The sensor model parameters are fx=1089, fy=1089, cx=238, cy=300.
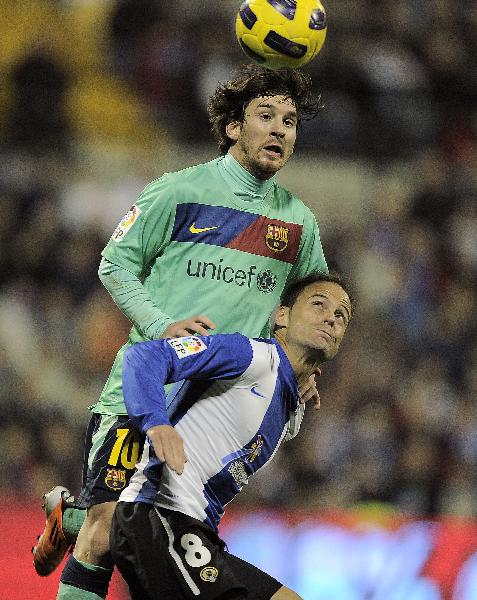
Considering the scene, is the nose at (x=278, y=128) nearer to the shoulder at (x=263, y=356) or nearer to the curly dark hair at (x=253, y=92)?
the curly dark hair at (x=253, y=92)

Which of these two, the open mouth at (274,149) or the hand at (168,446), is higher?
the open mouth at (274,149)

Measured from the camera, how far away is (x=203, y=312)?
139 inches

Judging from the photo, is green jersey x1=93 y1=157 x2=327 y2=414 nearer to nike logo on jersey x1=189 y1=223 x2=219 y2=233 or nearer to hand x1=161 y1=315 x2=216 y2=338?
nike logo on jersey x1=189 y1=223 x2=219 y2=233

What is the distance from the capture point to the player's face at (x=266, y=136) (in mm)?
3631

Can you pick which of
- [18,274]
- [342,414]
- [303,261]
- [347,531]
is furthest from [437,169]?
[303,261]

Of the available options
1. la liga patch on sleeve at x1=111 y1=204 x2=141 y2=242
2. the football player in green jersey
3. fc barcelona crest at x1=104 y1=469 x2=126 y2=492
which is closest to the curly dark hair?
the football player in green jersey

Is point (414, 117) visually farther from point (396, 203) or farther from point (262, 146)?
point (262, 146)

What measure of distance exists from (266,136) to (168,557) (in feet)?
4.94

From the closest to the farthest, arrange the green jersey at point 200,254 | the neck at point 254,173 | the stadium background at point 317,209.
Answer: the green jersey at point 200,254 < the neck at point 254,173 < the stadium background at point 317,209

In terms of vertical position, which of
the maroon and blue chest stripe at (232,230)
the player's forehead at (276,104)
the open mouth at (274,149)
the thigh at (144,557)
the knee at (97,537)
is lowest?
the knee at (97,537)

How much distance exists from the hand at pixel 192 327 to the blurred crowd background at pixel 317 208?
404 centimetres

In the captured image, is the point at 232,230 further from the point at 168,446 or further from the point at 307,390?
the point at 168,446

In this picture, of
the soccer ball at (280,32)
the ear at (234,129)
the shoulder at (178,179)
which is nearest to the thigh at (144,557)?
the shoulder at (178,179)

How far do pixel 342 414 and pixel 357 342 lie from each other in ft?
2.05
